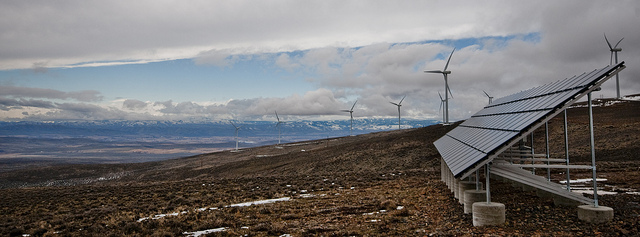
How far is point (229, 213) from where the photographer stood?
17766mm

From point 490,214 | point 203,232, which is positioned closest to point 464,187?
point 490,214

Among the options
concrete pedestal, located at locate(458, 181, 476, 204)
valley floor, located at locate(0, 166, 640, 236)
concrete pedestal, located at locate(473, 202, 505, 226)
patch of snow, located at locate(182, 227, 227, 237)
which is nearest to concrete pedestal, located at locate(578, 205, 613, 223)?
valley floor, located at locate(0, 166, 640, 236)

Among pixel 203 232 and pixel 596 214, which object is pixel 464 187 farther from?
pixel 203 232

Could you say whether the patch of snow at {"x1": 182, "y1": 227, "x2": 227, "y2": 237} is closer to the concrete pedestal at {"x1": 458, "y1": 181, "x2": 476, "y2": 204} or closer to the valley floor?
the valley floor

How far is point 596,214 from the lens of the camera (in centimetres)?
1067


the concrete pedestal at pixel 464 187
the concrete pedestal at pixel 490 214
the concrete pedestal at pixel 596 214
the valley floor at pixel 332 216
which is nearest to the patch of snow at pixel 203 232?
the valley floor at pixel 332 216

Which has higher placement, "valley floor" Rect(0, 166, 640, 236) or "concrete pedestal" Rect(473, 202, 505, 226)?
"concrete pedestal" Rect(473, 202, 505, 226)

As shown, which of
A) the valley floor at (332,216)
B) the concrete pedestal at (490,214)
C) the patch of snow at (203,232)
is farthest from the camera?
the patch of snow at (203,232)

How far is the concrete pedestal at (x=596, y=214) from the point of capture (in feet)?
34.8

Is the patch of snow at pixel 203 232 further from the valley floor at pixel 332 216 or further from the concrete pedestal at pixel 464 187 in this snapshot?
the concrete pedestal at pixel 464 187

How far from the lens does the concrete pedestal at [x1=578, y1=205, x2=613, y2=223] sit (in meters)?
10.6

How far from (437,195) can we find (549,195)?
17.6ft

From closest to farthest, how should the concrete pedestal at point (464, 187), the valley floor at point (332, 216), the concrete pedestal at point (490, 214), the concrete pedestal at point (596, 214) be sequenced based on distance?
the concrete pedestal at point (596, 214) → the concrete pedestal at point (490, 214) → the valley floor at point (332, 216) → the concrete pedestal at point (464, 187)

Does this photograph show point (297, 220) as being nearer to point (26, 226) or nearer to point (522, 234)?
point (522, 234)
